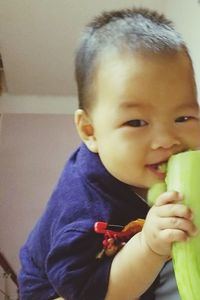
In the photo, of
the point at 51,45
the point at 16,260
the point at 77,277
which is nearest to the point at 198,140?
the point at 77,277

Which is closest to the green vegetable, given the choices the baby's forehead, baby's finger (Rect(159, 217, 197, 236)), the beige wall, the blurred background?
baby's finger (Rect(159, 217, 197, 236))

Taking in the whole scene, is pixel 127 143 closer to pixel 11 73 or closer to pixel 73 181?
pixel 73 181

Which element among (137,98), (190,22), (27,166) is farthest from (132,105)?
(27,166)

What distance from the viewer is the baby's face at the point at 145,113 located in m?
0.54

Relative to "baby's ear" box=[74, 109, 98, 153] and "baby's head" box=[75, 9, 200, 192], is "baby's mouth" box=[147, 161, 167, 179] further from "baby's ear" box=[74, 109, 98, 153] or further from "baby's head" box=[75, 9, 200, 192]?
"baby's ear" box=[74, 109, 98, 153]

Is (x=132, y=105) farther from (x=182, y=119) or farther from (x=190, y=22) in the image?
(x=190, y=22)

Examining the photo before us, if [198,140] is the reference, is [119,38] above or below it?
above

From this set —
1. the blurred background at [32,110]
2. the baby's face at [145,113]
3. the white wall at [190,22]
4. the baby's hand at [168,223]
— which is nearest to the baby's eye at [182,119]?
the baby's face at [145,113]

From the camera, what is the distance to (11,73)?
6.93 ft

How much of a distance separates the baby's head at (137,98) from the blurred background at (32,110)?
3.90 ft

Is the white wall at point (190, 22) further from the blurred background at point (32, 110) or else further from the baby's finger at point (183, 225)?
the baby's finger at point (183, 225)

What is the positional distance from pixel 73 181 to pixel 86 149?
0.05 metres

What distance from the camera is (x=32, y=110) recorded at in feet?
7.41

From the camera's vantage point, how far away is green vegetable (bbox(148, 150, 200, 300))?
44cm
